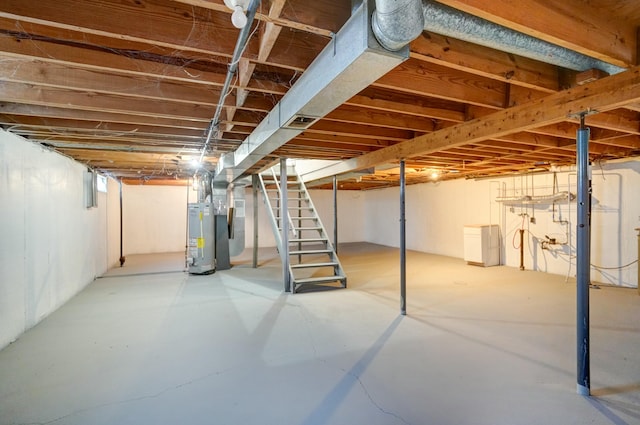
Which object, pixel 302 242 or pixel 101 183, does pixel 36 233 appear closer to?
pixel 101 183

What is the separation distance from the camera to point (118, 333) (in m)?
2.97

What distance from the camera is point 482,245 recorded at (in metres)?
6.26

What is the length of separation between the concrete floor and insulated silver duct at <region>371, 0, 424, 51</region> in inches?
75.3

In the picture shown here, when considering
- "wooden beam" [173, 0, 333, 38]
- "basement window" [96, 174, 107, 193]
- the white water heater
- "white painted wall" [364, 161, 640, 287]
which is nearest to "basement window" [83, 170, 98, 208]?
"basement window" [96, 174, 107, 193]

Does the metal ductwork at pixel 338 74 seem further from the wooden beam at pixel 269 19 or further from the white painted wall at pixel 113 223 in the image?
the white painted wall at pixel 113 223

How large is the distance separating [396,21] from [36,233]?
13.0ft

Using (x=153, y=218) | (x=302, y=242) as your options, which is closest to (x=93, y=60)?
(x=302, y=242)

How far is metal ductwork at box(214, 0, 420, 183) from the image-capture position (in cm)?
118

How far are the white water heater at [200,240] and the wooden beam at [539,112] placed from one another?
12.3 ft

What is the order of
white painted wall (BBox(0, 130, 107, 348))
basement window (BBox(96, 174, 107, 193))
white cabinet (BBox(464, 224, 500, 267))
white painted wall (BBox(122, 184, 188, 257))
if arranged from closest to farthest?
white painted wall (BBox(0, 130, 107, 348)) < basement window (BBox(96, 174, 107, 193)) < white cabinet (BBox(464, 224, 500, 267)) < white painted wall (BBox(122, 184, 188, 257))

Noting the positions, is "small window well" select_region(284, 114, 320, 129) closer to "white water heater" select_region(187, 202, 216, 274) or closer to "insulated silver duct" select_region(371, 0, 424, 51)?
"insulated silver duct" select_region(371, 0, 424, 51)

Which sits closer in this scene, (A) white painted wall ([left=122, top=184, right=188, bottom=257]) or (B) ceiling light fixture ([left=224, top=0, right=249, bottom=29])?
(B) ceiling light fixture ([left=224, top=0, right=249, bottom=29])

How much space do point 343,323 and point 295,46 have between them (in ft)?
8.52

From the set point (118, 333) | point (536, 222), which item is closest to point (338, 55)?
point (118, 333)
